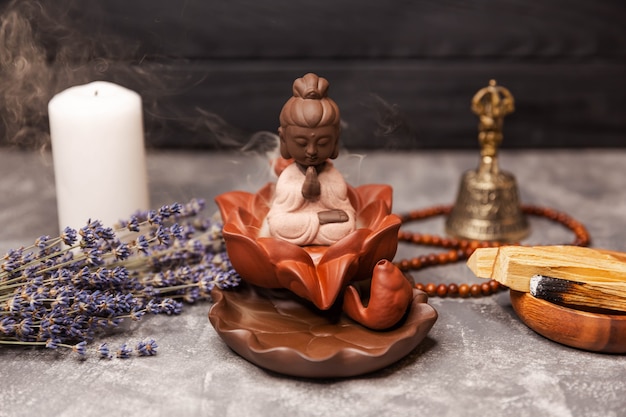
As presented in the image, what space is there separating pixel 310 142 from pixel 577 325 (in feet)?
1.79

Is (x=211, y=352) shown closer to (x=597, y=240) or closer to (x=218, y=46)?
(x=597, y=240)

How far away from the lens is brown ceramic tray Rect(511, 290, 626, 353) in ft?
4.25

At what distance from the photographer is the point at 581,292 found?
4.36ft

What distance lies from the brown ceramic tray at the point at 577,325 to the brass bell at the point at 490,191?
463mm

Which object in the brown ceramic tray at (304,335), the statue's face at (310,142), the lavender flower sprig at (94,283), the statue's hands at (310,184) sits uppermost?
the statue's face at (310,142)

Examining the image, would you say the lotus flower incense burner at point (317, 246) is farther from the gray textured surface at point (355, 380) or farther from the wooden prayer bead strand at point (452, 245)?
the wooden prayer bead strand at point (452, 245)

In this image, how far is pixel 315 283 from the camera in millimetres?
1310

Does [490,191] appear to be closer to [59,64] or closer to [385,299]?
[385,299]

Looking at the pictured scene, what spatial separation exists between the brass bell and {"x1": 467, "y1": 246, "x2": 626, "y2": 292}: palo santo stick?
1.39 feet

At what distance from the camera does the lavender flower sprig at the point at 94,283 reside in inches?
51.1

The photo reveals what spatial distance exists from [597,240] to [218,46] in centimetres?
122

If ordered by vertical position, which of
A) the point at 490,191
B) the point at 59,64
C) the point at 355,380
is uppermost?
the point at 59,64

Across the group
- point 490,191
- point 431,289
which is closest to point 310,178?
point 431,289

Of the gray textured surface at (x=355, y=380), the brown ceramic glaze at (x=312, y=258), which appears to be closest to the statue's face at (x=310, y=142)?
the brown ceramic glaze at (x=312, y=258)
